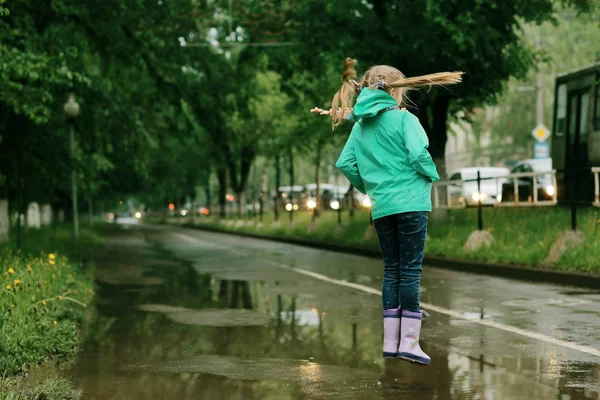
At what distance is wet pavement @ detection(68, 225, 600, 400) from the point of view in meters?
6.75

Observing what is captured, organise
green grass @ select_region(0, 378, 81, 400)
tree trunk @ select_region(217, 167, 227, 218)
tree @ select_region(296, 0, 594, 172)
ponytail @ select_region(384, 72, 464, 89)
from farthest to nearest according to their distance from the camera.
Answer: tree trunk @ select_region(217, 167, 227, 218)
tree @ select_region(296, 0, 594, 172)
ponytail @ select_region(384, 72, 464, 89)
green grass @ select_region(0, 378, 81, 400)

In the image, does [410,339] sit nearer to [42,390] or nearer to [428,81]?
[428,81]

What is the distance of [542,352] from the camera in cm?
809

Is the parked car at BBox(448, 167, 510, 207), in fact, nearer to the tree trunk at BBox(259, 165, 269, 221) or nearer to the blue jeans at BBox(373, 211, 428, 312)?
the tree trunk at BBox(259, 165, 269, 221)

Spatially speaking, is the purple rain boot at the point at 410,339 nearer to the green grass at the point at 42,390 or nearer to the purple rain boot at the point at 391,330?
the purple rain boot at the point at 391,330

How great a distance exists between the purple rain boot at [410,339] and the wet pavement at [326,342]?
186mm

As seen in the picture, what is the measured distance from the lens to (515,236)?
20109 millimetres

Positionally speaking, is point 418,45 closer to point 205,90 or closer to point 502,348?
point 205,90

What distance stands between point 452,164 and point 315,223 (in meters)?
47.5

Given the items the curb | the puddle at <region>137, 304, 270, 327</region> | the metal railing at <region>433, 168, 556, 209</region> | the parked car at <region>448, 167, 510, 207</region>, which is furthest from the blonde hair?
the parked car at <region>448, 167, 510, 207</region>

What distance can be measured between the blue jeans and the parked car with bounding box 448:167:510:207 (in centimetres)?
1479

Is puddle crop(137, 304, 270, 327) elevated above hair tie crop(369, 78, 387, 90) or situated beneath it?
situated beneath

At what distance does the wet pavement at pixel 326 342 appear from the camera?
6.75 m

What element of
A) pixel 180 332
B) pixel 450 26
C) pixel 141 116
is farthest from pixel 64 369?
pixel 141 116
